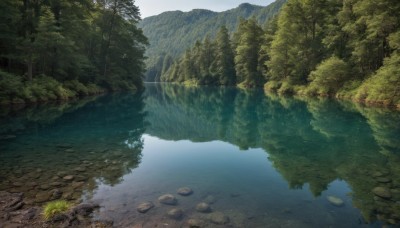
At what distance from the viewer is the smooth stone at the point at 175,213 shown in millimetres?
6284

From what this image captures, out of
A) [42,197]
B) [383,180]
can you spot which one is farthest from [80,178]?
[383,180]

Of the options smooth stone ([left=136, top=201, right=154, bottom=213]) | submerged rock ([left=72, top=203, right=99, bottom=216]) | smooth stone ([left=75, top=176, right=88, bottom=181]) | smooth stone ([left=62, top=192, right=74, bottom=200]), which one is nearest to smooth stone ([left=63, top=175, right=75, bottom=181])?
smooth stone ([left=75, top=176, right=88, bottom=181])

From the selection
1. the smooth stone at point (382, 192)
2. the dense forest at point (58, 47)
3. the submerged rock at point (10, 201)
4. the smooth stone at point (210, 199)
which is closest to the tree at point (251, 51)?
the dense forest at point (58, 47)

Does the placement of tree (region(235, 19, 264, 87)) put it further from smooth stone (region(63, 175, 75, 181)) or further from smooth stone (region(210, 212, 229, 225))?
smooth stone (region(210, 212, 229, 225))

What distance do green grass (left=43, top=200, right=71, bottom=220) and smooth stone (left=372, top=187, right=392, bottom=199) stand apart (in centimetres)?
774

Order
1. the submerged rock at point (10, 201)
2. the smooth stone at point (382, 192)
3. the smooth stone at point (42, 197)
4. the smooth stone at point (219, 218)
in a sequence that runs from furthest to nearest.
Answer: the smooth stone at point (382, 192) < the smooth stone at point (42, 197) < the submerged rock at point (10, 201) < the smooth stone at point (219, 218)

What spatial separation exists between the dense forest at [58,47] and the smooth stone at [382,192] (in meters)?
24.3

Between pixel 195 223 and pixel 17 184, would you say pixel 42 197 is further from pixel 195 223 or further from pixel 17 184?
pixel 195 223

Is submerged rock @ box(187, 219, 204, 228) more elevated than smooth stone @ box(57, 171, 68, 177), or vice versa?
submerged rock @ box(187, 219, 204, 228)

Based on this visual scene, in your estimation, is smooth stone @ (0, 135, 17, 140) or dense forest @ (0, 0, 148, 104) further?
dense forest @ (0, 0, 148, 104)

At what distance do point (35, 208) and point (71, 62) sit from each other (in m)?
31.8

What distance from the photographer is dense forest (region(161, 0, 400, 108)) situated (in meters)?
27.4

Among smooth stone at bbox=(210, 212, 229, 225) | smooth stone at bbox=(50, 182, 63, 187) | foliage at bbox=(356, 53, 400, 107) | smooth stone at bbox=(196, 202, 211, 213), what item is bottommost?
smooth stone at bbox=(50, 182, 63, 187)

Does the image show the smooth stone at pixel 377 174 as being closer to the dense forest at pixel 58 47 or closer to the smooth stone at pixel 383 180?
the smooth stone at pixel 383 180
